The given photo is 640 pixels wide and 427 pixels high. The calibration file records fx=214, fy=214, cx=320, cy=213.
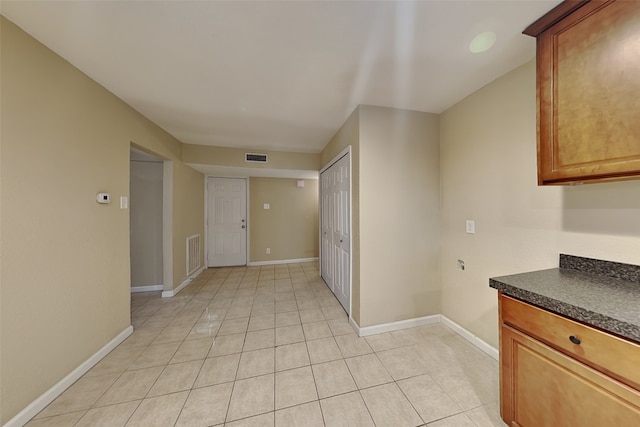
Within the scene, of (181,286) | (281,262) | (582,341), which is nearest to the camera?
(582,341)

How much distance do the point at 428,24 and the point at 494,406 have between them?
240 cm

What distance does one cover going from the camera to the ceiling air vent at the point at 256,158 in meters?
3.78

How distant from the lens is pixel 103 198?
74.2 inches

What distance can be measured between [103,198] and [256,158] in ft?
7.37

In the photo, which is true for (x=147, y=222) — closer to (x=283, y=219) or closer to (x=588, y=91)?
(x=283, y=219)

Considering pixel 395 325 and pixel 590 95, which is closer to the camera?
pixel 590 95

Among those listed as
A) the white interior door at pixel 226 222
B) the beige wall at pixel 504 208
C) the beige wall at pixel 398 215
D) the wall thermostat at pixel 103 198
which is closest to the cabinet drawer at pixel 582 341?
the beige wall at pixel 504 208

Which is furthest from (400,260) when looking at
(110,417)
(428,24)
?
(110,417)

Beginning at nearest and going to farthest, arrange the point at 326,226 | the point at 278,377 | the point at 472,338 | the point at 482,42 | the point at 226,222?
the point at 482,42
the point at 278,377
the point at 472,338
the point at 326,226
the point at 226,222

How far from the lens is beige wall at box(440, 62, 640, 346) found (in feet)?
4.02

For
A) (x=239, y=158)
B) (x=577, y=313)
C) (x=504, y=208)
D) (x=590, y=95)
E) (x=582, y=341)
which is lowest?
(x=582, y=341)

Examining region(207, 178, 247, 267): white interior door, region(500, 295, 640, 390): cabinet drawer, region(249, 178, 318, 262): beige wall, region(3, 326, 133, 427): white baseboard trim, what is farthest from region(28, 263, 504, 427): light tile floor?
region(249, 178, 318, 262): beige wall

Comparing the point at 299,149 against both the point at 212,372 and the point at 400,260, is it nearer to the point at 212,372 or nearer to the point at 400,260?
the point at 400,260

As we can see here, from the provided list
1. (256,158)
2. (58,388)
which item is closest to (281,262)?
(256,158)
